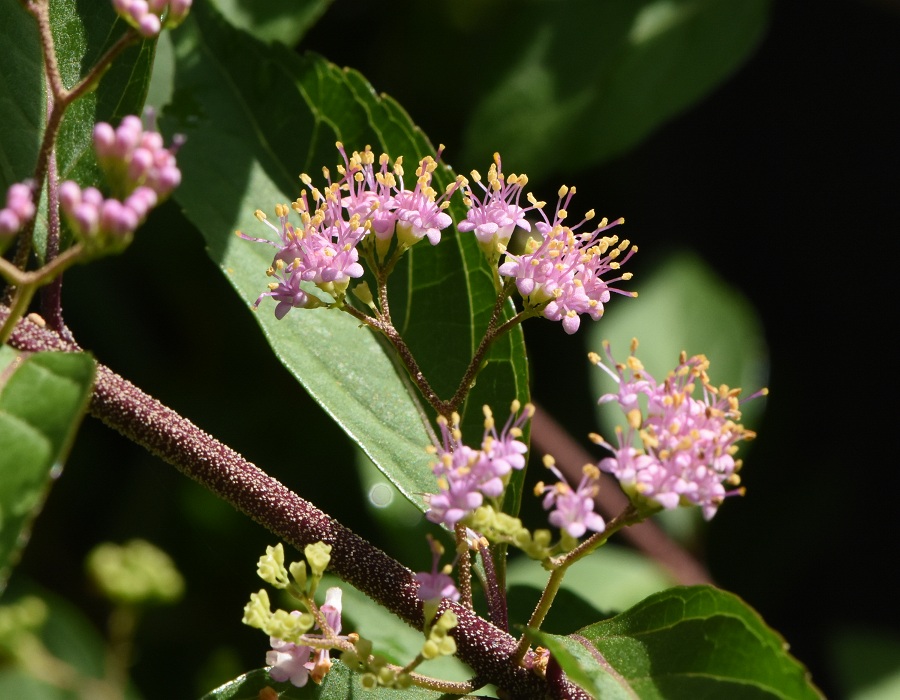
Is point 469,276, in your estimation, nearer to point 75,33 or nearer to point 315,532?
point 315,532

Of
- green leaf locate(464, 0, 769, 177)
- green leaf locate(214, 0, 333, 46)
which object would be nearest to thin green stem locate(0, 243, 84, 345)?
green leaf locate(214, 0, 333, 46)

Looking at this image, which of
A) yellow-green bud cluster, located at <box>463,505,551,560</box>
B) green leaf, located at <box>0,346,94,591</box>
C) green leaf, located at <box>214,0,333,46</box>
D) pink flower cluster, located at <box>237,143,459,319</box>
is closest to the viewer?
green leaf, located at <box>0,346,94,591</box>

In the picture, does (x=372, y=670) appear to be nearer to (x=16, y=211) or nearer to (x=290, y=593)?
(x=290, y=593)

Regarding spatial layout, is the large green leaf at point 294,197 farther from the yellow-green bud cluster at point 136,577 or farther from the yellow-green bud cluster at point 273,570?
the yellow-green bud cluster at point 136,577

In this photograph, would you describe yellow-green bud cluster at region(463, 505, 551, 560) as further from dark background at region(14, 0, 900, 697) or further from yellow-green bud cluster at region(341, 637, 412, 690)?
dark background at region(14, 0, 900, 697)

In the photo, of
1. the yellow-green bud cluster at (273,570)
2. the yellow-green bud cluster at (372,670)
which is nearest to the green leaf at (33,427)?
the yellow-green bud cluster at (273,570)

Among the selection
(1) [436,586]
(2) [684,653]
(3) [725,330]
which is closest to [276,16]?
(1) [436,586]

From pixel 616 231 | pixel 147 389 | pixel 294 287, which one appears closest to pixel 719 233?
pixel 616 231
